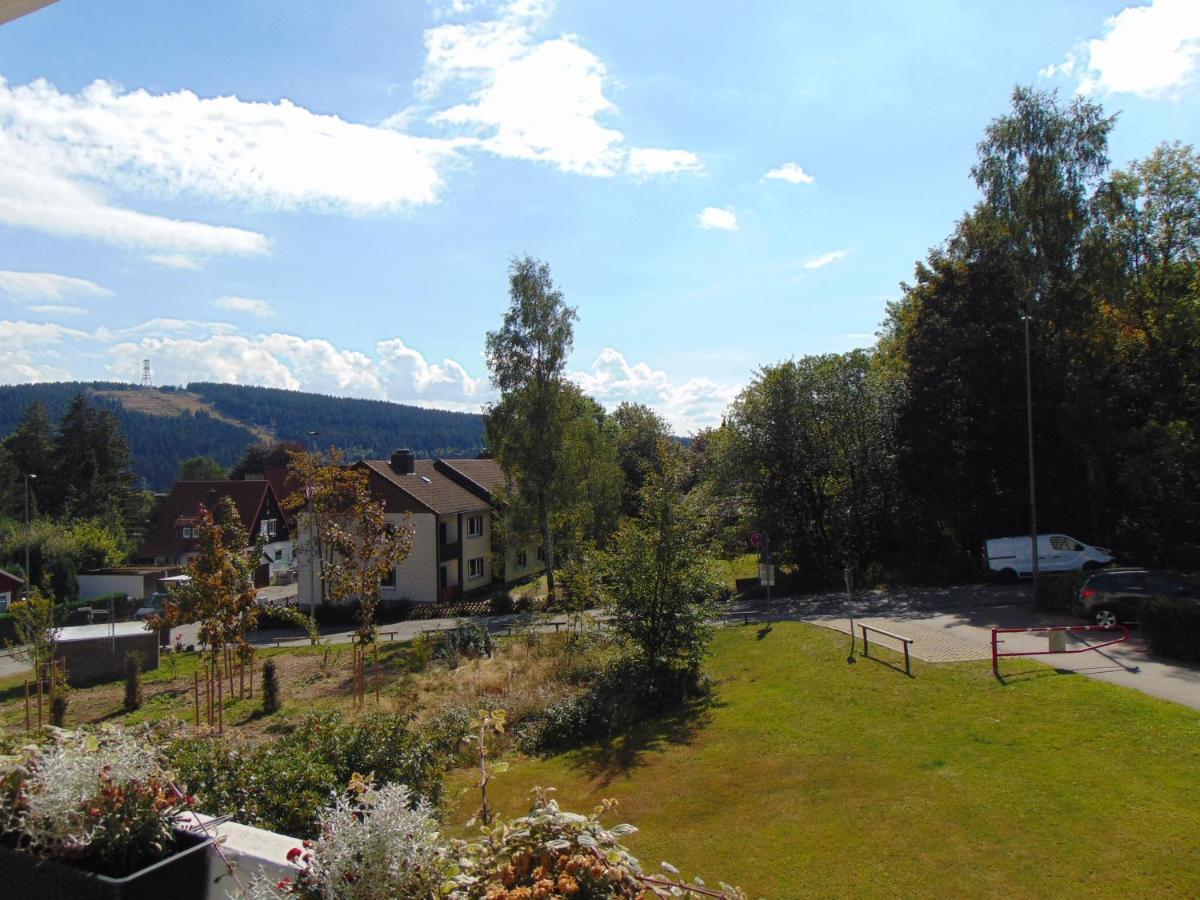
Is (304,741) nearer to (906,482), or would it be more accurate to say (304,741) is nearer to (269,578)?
(906,482)

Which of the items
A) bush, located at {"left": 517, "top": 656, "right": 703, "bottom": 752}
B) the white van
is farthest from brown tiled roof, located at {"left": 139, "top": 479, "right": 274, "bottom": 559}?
the white van

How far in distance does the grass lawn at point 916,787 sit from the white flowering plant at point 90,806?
655 cm

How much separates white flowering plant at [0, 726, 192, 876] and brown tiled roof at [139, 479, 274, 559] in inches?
2264

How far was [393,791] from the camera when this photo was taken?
7.94 ft

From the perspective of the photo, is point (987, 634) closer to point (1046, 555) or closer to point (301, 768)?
point (1046, 555)

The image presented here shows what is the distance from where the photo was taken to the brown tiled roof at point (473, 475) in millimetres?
49125

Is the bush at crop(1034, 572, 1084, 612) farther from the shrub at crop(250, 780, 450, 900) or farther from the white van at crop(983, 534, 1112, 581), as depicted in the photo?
the shrub at crop(250, 780, 450, 900)

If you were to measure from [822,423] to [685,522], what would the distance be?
1774cm

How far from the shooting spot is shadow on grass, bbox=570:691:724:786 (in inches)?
484

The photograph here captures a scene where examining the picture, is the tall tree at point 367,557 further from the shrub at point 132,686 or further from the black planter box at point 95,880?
the black planter box at point 95,880

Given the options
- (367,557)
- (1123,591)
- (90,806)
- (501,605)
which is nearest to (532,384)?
(501,605)

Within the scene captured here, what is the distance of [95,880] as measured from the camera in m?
2.32

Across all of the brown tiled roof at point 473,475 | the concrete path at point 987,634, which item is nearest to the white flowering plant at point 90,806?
the concrete path at point 987,634

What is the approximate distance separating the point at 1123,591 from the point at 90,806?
2296cm
